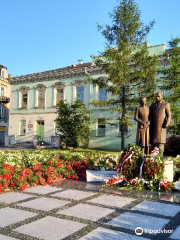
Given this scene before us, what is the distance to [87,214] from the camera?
4.38m

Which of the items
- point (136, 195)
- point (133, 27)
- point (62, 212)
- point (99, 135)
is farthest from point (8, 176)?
point (99, 135)

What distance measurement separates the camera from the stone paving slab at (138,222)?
12.6 feet

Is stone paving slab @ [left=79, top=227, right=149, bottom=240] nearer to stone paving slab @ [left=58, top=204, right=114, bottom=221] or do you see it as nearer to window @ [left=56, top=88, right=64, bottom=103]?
stone paving slab @ [left=58, top=204, right=114, bottom=221]

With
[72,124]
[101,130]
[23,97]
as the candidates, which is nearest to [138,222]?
[72,124]

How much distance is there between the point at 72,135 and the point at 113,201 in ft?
56.0

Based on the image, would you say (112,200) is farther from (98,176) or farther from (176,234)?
(98,176)

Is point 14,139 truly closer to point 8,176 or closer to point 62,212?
point 8,176

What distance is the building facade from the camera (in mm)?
25300

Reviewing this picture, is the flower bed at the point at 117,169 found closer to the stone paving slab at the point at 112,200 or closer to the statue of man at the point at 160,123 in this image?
the statue of man at the point at 160,123

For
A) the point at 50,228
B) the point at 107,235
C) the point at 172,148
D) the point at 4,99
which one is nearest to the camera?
the point at 107,235

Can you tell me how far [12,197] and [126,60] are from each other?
11.9 meters

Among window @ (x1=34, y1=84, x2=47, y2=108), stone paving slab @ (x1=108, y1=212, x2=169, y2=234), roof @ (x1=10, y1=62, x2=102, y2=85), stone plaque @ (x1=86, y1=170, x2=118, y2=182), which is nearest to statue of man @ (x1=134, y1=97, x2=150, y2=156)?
stone plaque @ (x1=86, y1=170, x2=118, y2=182)

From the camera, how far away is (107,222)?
13.1ft

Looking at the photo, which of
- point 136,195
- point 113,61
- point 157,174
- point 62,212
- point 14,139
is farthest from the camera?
point 14,139
